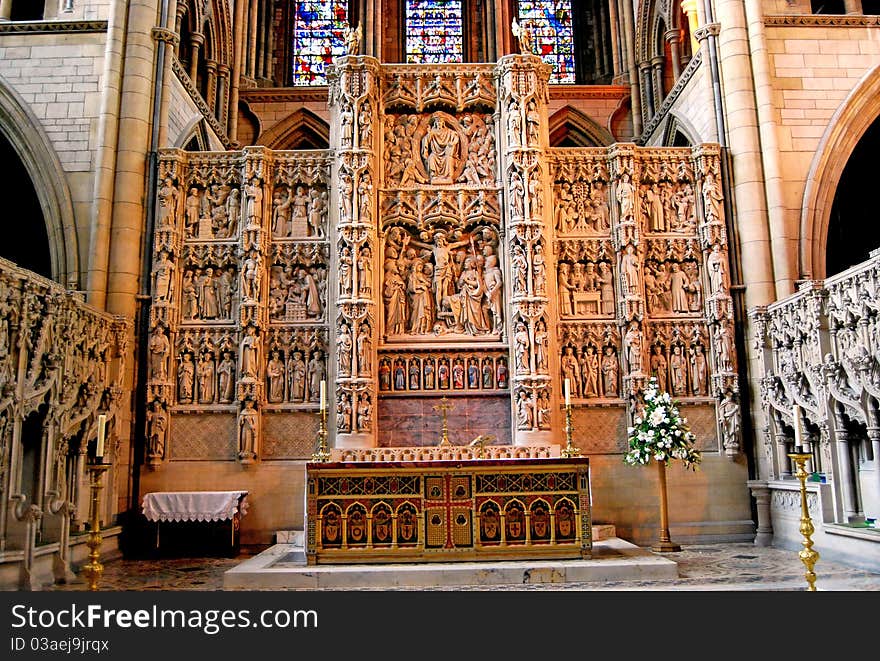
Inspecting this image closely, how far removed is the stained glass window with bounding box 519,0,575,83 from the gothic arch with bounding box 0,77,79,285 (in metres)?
14.8

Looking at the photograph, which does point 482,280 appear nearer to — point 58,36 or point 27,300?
point 27,300

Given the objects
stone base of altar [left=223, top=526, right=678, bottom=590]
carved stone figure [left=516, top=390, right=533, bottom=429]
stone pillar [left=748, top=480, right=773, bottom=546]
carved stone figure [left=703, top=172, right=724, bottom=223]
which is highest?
carved stone figure [left=703, top=172, right=724, bottom=223]

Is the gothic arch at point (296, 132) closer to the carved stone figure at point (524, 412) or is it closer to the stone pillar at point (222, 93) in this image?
the stone pillar at point (222, 93)

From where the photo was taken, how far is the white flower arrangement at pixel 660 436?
12.1m

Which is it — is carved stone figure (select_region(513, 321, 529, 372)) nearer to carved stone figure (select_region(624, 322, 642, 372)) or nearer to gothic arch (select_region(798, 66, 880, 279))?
carved stone figure (select_region(624, 322, 642, 372))

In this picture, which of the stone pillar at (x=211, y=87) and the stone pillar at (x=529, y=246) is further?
the stone pillar at (x=211, y=87)

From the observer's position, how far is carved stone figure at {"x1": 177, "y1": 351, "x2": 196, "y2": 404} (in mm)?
13883

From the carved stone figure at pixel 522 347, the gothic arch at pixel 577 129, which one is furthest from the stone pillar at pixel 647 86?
the carved stone figure at pixel 522 347

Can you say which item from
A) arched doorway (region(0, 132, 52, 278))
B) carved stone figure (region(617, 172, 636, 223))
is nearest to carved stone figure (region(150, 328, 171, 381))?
arched doorway (region(0, 132, 52, 278))

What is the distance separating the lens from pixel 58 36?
48.3 feet

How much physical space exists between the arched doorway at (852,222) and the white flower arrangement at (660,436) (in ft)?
29.0

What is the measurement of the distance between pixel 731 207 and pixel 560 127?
9050mm

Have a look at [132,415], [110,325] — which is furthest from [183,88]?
[132,415]
